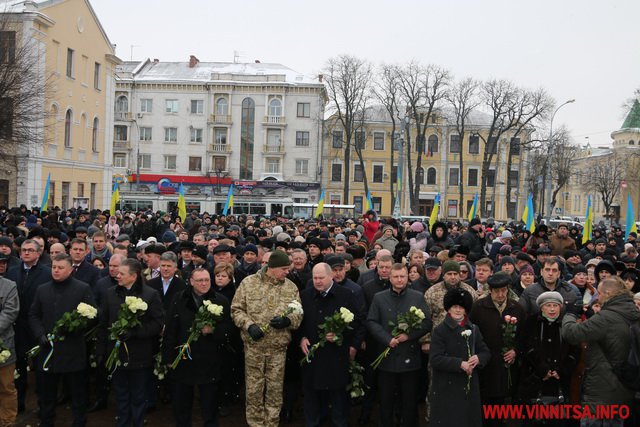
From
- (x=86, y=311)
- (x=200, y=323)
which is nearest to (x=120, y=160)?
(x=86, y=311)

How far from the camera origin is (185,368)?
Result: 6.30 meters

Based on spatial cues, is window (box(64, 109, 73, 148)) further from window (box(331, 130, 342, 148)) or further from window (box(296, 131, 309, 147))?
window (box(331, 130, 342, 148))

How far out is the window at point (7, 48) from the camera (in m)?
23.8

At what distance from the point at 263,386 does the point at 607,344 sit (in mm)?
3547

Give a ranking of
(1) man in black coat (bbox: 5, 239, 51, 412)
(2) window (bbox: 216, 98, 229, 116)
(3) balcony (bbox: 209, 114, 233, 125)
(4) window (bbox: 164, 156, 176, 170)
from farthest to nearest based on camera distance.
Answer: (4) window (bbox: 164, 156, 176, 170), (2) window (bbox: 216, 98, 229, 116), (3) balcony (bbox: 209, 114, 233, 125), (1) man in black coat (bbox: 5, 239, 51, 412)

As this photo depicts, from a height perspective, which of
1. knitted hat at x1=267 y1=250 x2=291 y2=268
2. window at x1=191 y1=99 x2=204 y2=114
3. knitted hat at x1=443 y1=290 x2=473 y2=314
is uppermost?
window at x1=191 y1=99 x2=204 y2=114

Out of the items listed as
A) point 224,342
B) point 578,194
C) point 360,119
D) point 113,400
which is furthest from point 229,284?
point 578,194

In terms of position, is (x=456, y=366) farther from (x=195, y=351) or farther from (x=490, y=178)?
(x=490, y=178)

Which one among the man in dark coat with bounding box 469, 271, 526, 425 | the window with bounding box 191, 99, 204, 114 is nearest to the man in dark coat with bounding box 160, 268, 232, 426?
the man in dark coat with bounding box 469, 271, 526, 425

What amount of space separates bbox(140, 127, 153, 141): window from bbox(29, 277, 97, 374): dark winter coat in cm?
5632

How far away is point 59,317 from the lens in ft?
21.4

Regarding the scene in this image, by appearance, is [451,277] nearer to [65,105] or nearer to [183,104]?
[65,105]

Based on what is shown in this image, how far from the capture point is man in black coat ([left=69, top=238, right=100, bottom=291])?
25.5 ft

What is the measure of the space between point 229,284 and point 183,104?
55791 millimetres
